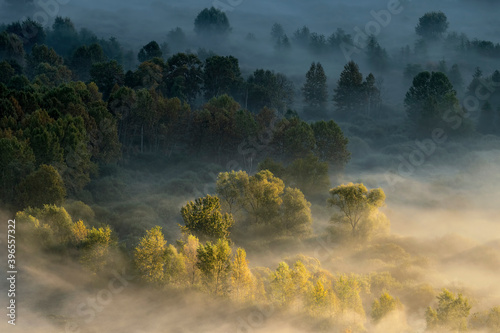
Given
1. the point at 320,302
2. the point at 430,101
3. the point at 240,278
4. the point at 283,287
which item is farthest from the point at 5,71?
the point at 430,101

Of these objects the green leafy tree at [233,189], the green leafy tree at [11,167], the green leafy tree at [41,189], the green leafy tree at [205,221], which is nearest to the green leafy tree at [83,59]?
the green leafy tree at [11,167]

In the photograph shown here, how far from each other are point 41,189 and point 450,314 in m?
60.5

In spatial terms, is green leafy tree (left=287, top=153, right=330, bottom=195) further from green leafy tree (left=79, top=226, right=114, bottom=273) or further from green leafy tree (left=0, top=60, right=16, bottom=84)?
green leafy tree (left=0, top=60, right=16, bottom=84)

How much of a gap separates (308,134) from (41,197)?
61.4 m

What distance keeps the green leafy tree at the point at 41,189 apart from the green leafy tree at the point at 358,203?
44.9m

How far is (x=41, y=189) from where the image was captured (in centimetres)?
7456

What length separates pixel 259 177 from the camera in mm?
85375

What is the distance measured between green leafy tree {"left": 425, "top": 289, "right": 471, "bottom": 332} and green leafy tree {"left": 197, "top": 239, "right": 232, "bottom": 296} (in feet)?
80.0

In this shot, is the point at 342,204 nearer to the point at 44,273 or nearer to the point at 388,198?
the point at 388,198

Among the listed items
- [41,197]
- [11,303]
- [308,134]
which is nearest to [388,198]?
[308,134]

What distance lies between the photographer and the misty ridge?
189ft

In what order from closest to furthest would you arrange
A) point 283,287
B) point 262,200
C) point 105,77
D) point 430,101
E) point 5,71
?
1. point 283,287
2. point 262,200
3. point 105,77
4. point 5,71
5. point 430,101

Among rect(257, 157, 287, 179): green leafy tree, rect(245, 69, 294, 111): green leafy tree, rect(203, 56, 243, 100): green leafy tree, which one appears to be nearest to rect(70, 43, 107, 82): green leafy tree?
rect(203, 56, 243, 100): green leafy tree

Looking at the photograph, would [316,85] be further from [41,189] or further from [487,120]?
[41,189]
